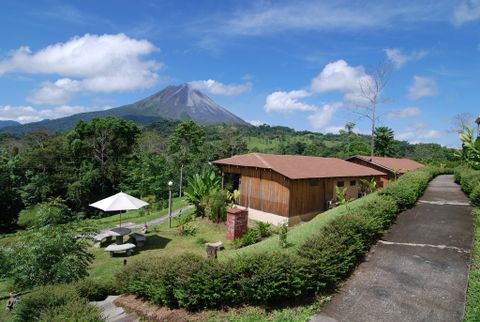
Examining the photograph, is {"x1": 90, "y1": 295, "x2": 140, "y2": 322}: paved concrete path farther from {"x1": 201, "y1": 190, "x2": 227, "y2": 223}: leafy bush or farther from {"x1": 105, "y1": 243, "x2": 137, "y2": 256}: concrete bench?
{"x1": 201, "y1": 190, "x2": 227, "y2": 223}: leafy bush

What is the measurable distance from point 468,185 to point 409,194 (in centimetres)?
454

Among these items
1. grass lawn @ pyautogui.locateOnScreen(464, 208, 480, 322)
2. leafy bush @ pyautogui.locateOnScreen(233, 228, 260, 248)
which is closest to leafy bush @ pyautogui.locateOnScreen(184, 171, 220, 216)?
leafy bush @ pyautogui.locateOnScreen(233, 228, 260, 248)

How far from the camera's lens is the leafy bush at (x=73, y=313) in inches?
179

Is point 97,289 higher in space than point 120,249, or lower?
higher

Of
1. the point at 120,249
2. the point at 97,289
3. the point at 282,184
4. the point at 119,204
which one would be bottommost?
the point at 120,249

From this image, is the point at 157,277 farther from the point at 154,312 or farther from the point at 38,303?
the point at 38,303

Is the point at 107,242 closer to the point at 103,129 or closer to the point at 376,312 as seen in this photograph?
the point at 376,312

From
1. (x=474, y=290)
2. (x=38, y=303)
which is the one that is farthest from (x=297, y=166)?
(x=38, y=303)

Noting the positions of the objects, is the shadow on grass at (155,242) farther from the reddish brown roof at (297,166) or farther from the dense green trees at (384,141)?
the dense green trees at (384,141)

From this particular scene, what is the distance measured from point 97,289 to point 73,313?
10.3 ft

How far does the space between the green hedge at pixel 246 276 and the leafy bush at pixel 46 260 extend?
1943mm

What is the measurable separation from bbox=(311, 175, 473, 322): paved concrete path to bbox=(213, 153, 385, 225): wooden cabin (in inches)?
266

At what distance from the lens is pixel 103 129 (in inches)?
1519

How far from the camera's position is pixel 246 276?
573 centimetres
